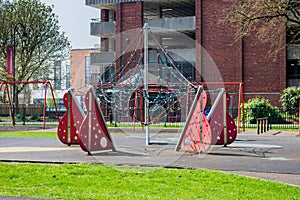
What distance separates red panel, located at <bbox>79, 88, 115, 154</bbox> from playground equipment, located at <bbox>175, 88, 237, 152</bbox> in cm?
212

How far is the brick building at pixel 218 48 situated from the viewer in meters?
39.1

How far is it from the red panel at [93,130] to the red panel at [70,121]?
1.73 meters

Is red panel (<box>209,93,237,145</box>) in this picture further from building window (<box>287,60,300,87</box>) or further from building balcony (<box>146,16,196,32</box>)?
building balcony (<box>146,16,196,32</box>)

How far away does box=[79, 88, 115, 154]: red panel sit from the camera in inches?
524

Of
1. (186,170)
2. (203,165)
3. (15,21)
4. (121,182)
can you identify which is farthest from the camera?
(15,21)

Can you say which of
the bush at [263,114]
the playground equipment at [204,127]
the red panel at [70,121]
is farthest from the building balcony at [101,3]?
the playground equipment at [204,127]

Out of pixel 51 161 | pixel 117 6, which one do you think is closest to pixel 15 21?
pixel 117 6

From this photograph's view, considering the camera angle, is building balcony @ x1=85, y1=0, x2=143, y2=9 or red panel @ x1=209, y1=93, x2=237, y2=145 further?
building balcony @ x1=85, y1=0, x2=143, y2=9

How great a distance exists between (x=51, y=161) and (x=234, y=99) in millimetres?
29207

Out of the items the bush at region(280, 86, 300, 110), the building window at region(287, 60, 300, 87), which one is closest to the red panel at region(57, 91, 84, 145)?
the bush at region(280, 86, 300, 110)

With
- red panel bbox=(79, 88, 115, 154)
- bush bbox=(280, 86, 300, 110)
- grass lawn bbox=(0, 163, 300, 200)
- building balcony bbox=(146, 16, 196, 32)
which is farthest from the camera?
building balcony bbox=(146, 16, 196, 32)

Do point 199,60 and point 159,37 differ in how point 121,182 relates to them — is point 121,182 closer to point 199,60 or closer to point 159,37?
point 199,60

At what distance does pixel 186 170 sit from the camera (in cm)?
991

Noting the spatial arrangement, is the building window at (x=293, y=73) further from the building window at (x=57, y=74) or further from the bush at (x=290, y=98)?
the building window at (x=57, y=74)
